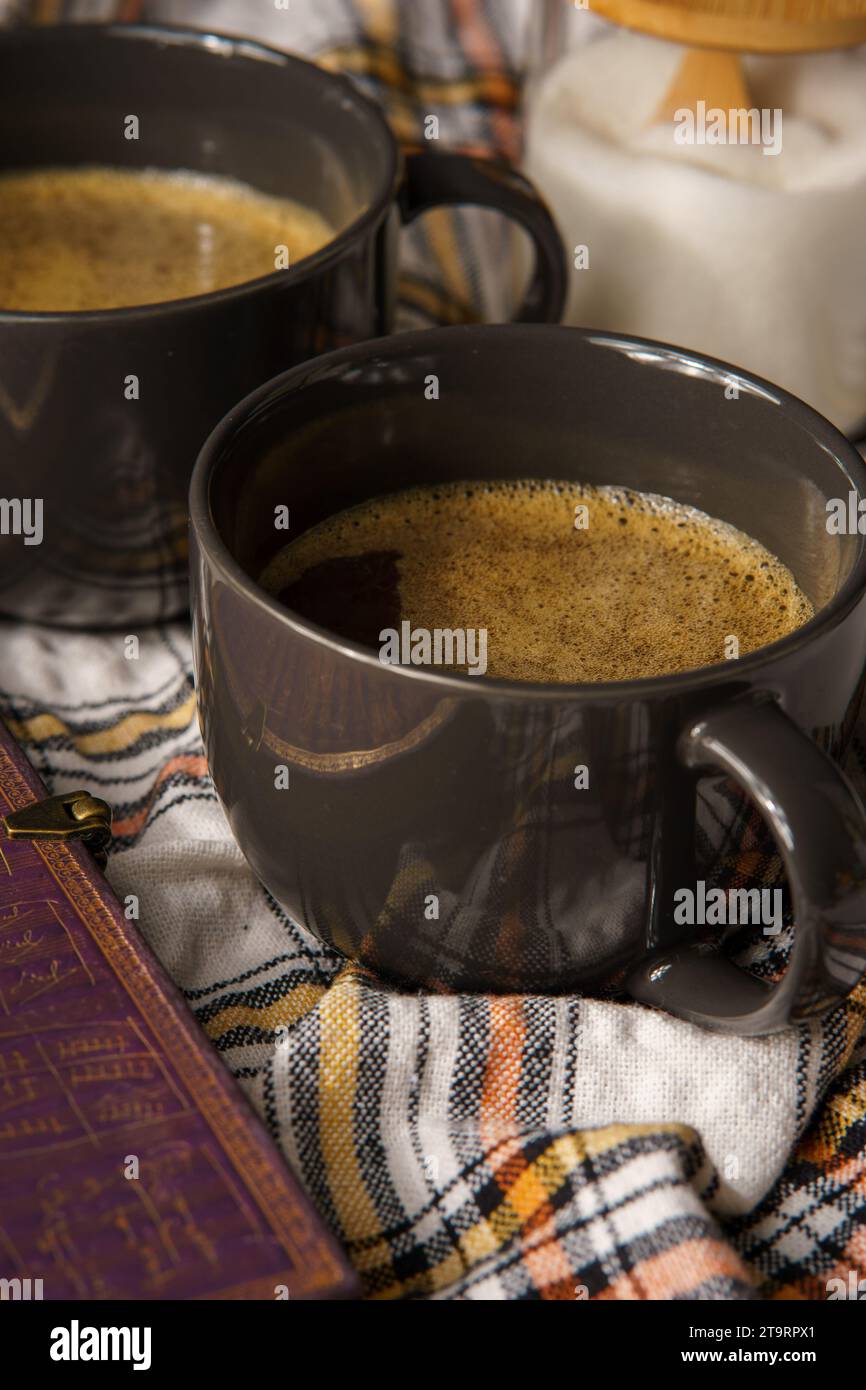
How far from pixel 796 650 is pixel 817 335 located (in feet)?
1.44

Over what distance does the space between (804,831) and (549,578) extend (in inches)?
9.1

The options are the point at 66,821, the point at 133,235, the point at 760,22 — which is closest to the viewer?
the point at 66,821

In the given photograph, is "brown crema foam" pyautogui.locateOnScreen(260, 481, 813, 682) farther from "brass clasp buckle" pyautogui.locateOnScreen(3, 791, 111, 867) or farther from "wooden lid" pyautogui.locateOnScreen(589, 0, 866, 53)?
"wooden lid" pyautogui.locateOnScreen(589, 0, 866, 53)

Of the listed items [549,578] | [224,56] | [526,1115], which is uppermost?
[224,56]

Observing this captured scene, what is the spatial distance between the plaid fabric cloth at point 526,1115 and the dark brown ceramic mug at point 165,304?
16 cm

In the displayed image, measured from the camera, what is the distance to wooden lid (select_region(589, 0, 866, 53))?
856 millimetres

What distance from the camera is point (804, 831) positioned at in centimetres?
55

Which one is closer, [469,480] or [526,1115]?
[526,1115]

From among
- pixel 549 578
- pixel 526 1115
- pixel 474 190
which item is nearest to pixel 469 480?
pixel 549 578

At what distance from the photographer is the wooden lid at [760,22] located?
86 centimetres

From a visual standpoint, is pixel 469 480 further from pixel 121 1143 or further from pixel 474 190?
pixel 121 1143

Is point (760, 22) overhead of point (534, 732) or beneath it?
overhead

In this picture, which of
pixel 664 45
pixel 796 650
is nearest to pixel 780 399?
pixel 796 650
